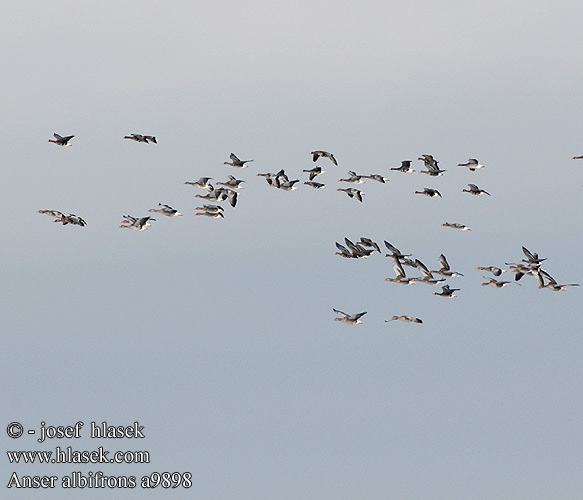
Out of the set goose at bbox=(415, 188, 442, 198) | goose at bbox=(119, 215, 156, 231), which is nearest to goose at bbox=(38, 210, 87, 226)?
goose at bbox=(119, 215, 156, 231)

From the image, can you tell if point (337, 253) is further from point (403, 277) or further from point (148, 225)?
point (148, 225)

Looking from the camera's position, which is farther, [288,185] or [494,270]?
[494,270]

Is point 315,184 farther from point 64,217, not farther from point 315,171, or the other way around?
point 64,217

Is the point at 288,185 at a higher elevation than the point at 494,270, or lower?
higher

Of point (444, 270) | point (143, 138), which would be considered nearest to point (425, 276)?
point (444, 270)

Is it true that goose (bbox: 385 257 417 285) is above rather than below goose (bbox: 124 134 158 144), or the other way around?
below

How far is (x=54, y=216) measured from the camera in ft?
276

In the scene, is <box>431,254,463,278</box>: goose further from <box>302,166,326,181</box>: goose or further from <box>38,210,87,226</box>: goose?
<box>38,210,87,226</box>: goose

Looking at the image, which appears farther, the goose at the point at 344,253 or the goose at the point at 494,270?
the goose at the point at 494,270

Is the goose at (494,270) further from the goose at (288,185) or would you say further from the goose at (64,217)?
the goose at (64,217)

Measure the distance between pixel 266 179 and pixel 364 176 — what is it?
251 inches

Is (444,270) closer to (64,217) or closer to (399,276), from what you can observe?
(399,276)

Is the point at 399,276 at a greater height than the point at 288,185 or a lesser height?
lesser

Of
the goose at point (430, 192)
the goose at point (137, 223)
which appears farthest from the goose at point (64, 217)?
the goose at point (430, 192)
